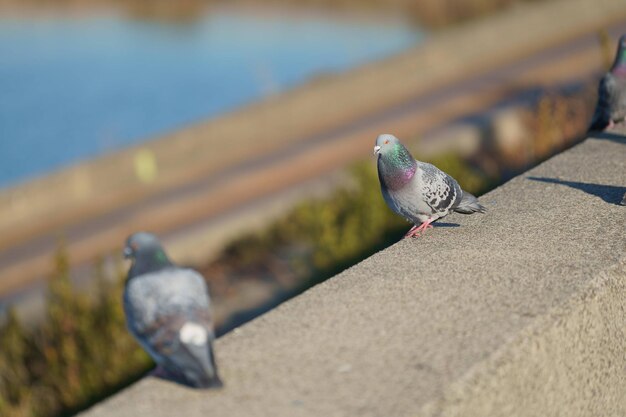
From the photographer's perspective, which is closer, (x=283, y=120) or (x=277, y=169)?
(x=277, y=169)

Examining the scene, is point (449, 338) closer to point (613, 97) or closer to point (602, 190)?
point (602, 190)

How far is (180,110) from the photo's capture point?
1970cm

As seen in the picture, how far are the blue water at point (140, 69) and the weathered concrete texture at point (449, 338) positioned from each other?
1311 cm

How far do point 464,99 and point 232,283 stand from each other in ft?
23.7

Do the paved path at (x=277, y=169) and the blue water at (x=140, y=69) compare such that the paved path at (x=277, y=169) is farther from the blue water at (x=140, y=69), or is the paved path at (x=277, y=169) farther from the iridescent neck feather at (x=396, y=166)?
the iridescent neck feather at (x=396, y=166)

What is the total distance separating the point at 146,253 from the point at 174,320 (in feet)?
0.98

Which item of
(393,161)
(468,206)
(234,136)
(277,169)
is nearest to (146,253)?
(393,161)

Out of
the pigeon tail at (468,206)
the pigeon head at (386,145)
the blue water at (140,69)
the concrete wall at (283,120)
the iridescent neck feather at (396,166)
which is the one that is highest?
the pigeon head at (386,145)

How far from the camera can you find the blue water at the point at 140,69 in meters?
18.4

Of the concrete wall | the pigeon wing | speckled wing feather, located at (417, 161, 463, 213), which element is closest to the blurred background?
the concrete wall

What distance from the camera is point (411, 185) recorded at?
381 cm

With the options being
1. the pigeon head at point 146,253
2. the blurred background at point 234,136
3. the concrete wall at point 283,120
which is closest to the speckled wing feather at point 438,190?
the pigeon head at point 146,253

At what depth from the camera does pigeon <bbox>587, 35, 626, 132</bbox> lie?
527cm

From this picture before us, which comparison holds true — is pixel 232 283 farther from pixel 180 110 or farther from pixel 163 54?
pixel 163 54
